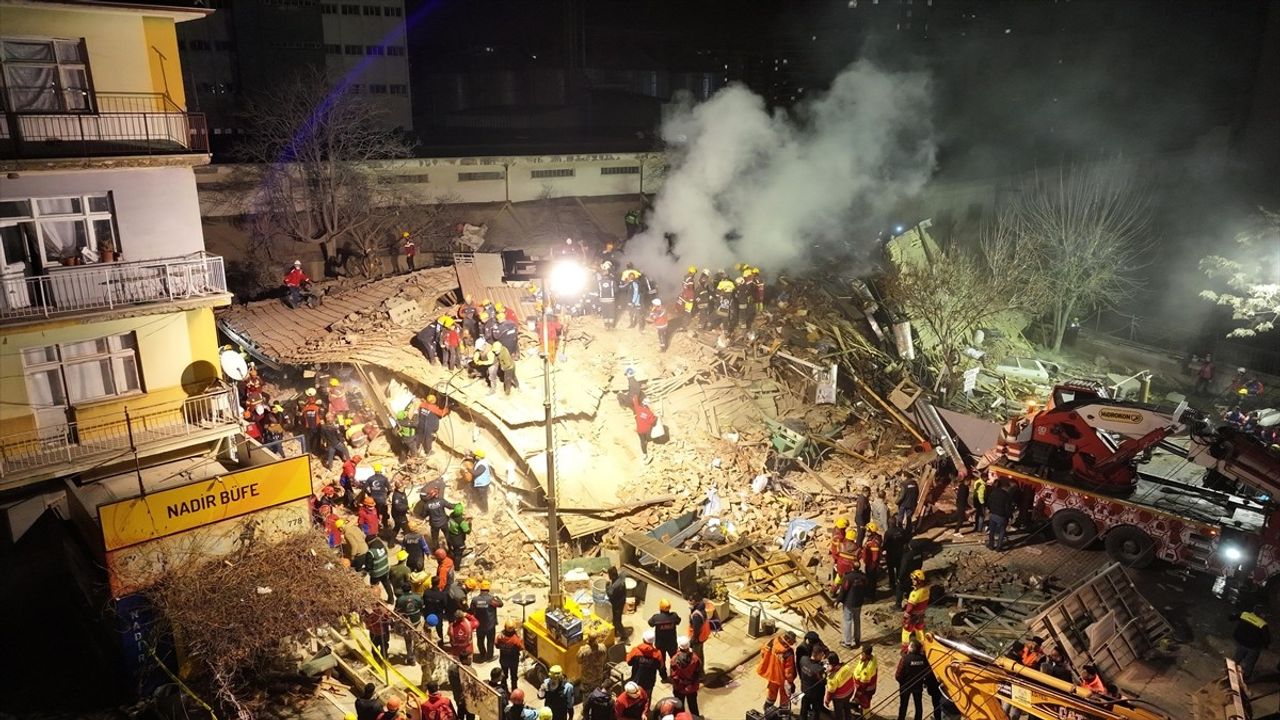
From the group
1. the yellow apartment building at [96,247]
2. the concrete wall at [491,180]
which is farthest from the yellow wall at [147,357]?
the concrete wall at [491,180]

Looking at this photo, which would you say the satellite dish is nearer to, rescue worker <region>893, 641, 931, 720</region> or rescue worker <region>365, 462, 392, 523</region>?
rescue worker <region>365, 462, 392, 523</region>

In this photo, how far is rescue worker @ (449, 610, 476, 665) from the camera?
12.4 m

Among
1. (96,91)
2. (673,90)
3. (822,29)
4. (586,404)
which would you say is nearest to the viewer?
(96,91)

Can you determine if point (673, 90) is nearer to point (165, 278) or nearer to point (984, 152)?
point (984, 152)

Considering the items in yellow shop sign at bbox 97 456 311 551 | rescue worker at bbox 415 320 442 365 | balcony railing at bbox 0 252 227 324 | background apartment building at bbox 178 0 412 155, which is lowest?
yellow shop sign at bbox 97 456 311 551

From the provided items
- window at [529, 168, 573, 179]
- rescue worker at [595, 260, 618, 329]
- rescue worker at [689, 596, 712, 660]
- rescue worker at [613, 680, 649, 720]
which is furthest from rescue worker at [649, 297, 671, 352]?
window at [529, 168, 573, 179]

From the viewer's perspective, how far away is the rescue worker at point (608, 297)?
23719 millimetres

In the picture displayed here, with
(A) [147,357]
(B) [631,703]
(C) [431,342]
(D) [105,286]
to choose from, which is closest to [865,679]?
(B) [631,703]

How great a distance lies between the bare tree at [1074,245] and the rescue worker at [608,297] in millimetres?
13764

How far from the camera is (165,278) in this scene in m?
15.3

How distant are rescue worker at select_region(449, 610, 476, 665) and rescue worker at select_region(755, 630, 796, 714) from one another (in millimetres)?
4597

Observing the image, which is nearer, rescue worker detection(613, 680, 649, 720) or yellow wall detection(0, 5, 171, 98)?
rescue worker detection(613, 680, 649, 720)

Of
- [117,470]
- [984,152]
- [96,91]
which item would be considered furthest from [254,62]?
[984,152]

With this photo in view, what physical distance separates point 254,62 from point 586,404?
94.6ft
